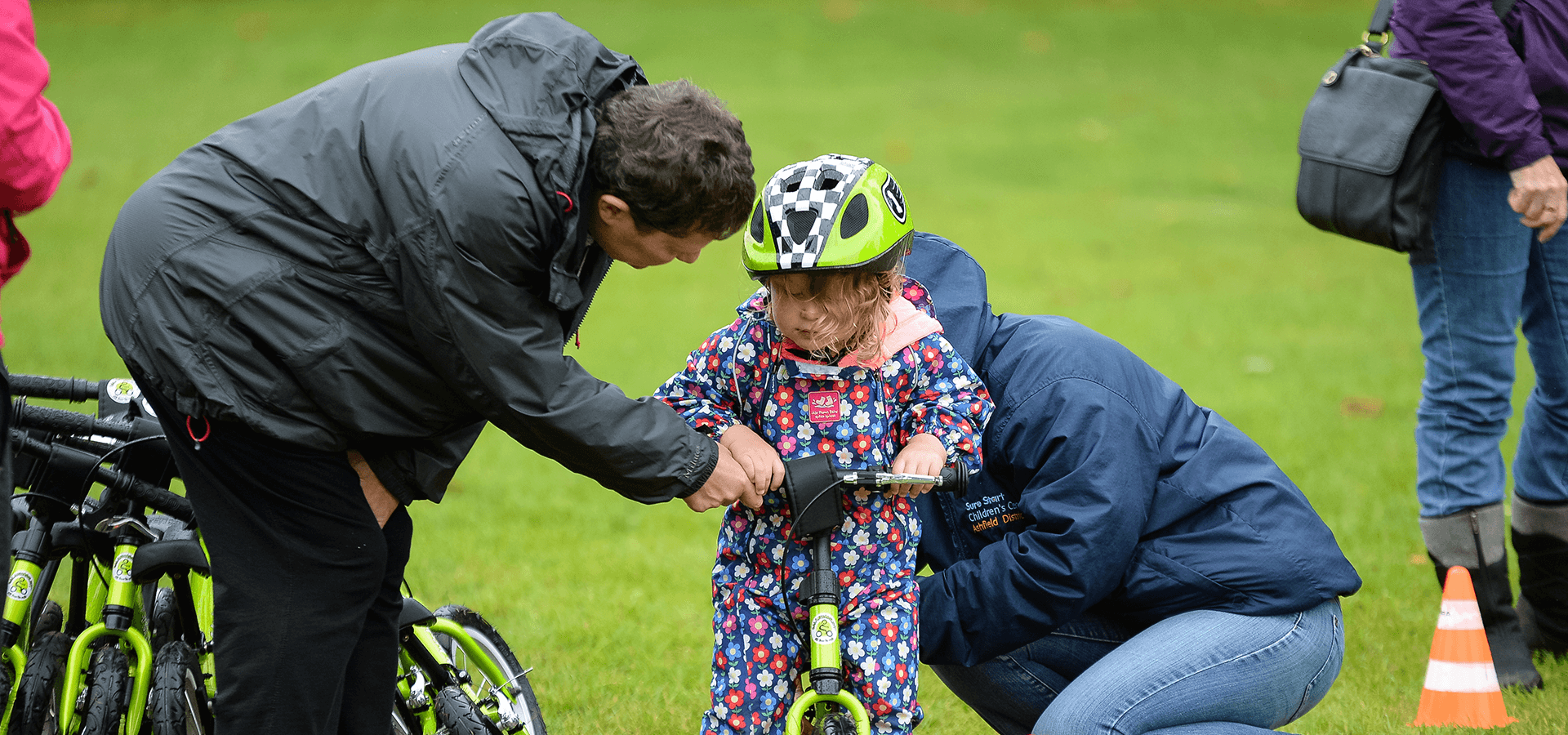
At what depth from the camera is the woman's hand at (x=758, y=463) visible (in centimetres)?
269

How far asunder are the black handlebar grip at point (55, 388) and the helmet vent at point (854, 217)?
70.9 inches

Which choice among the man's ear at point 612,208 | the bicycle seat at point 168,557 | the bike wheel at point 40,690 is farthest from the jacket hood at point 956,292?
the bike wheel at point 40,690

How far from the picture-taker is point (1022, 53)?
61.0ft

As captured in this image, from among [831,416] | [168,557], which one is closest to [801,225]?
[831,416]

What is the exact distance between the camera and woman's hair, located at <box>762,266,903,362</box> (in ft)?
8.99

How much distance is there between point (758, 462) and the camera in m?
2.70

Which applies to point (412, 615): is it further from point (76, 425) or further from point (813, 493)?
point (813, 493)

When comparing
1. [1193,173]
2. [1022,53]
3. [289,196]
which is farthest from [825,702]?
[1022,53]

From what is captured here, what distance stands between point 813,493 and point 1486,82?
2.39 m

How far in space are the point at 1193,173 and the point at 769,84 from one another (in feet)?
18.1

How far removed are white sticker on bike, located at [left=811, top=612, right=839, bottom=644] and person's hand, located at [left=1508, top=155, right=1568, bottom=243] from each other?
2394 millimetres

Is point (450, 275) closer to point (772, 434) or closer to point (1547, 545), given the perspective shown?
point (772, 434)

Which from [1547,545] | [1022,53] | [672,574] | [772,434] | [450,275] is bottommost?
[1022,53]

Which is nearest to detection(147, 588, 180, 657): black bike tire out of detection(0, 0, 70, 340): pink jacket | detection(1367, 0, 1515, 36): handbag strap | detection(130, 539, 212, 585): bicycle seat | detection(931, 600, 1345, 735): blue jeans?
detection(130, 539, 212, 585): bicycle seat
